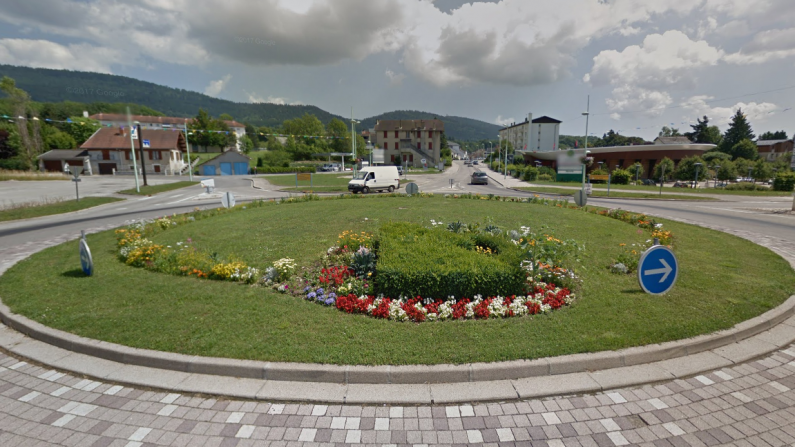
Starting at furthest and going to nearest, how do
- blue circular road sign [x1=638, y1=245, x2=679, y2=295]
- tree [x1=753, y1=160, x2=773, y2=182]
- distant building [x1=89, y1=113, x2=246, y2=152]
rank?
1. tree [x1=753, y1=160, x2=773, y2=182]
2. distant building [x1=89, y1=113, x2=246, y2=152]
3. blue circular road sign [x1=638, y1=245, x2=679, y2=295]

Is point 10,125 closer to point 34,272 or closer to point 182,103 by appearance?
point 182,103

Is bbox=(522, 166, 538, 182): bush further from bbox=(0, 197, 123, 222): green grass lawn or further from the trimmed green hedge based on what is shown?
bbox=(0, 197, 123, 222): green grass lawn

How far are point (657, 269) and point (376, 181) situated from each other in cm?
2545

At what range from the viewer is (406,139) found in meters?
84.8

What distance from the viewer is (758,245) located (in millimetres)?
10312

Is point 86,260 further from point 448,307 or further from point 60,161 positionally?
point 60,161

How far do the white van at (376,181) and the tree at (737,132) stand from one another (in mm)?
86098

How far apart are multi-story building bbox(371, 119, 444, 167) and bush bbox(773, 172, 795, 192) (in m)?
58.5

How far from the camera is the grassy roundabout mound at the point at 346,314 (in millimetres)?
4504

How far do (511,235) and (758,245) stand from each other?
321 inches

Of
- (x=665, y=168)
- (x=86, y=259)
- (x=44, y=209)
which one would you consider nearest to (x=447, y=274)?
(x=86, y=259)

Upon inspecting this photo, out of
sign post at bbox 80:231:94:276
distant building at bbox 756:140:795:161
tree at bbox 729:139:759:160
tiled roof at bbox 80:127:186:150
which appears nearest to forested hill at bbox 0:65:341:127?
tiled roof at bbox 80:127:186:150

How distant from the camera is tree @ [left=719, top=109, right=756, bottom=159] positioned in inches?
3024

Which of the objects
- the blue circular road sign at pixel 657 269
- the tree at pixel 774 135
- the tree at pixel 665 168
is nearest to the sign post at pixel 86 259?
the blue circular road sign at pixel 657 269
